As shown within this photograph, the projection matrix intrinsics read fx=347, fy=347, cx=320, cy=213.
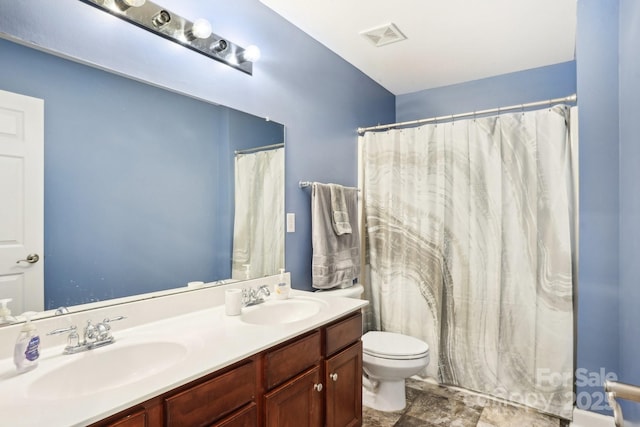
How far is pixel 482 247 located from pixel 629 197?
90cm

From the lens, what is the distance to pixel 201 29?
1495mm

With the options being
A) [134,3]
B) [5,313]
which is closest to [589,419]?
[5,313]

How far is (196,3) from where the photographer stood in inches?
62.9

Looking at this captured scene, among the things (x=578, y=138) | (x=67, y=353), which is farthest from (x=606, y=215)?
(x=67, y=353)

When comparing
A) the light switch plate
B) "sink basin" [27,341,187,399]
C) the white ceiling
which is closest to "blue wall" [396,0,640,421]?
the white ceiling

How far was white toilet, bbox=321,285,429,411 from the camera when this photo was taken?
6.77ft

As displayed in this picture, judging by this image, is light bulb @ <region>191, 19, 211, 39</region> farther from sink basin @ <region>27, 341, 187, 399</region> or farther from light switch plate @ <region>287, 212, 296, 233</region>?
sink basin @ <region>27, 341, 187, 399</region>

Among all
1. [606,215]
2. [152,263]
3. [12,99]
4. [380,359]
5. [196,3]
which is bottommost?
[380,359]

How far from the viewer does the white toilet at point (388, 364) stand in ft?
6.77

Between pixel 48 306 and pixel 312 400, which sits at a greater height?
pixel 48 306

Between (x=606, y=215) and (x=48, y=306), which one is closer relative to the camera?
(x=48, y=306)

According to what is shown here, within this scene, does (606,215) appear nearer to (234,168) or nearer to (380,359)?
(380,359)

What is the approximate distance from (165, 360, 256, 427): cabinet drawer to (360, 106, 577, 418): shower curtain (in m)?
1.74

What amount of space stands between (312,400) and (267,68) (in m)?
1.71
